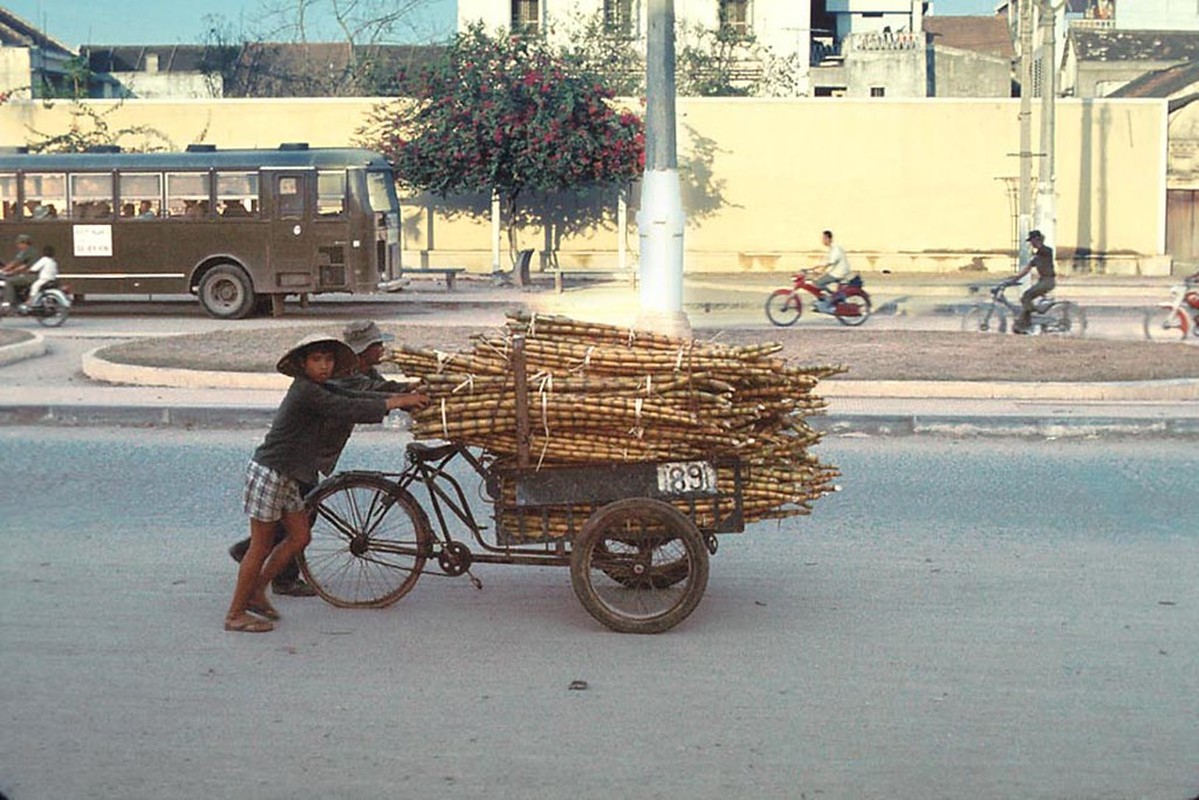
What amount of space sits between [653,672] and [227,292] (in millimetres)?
21028

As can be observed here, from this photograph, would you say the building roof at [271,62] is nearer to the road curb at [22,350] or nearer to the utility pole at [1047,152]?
the utility pole at [1047,152]

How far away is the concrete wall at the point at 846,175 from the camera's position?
39.4 metres

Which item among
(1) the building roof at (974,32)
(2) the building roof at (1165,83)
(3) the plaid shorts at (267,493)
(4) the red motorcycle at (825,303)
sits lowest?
(3) the plaid shorts at (267,493)

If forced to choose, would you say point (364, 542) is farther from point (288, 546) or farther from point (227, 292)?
point (227, 292)

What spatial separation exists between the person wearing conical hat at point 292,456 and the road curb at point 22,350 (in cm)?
1178

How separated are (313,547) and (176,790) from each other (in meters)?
2.32

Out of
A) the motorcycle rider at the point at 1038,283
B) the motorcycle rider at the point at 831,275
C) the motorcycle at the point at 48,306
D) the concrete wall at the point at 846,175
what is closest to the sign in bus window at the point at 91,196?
the motorcycle at the point at 48,306

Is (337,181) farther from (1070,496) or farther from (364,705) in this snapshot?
(364,705)

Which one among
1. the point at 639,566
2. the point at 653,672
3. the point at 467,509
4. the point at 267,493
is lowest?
the point at 653,672

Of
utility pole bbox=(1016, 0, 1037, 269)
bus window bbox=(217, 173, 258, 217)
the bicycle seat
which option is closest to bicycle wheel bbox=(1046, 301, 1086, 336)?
utility pole bbox=(1016, 0, 1037, 269)

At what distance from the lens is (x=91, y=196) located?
26.6m

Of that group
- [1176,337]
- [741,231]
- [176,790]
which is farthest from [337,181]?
[176,790]

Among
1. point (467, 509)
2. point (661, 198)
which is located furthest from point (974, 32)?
point (467, 509)

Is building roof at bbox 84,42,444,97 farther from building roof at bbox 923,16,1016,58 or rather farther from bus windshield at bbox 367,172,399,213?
building roof at bbox 923,16,1016,58
